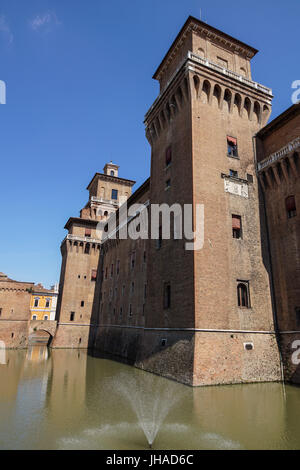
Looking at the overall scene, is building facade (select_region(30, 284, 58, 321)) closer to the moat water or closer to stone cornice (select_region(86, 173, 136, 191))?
stone cornice (select_region(86, 173, 136, 191))

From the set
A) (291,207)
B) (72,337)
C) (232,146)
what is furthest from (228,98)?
(72,337)

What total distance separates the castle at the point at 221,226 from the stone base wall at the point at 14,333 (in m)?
15.3

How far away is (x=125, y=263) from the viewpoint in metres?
35.3

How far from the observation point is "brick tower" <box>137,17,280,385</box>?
1781 centimetres

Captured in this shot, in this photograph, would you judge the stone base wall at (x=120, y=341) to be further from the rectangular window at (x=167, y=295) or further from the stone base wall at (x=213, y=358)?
the stone base wall at (x=213, y=358)

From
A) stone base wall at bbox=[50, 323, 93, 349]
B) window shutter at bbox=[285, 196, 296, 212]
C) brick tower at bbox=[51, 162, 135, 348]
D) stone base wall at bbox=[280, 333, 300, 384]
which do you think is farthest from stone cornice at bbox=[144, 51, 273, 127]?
stone base wall at bbox=[50, 323, 93, 349]

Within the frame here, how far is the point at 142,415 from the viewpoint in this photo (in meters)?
12.0

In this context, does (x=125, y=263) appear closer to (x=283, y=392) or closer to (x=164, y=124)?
(x=164, y=124)

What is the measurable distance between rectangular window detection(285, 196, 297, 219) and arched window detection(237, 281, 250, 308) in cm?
544

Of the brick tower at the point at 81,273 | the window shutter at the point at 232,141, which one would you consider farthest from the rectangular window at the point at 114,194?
the window shutter at the point at 232,141

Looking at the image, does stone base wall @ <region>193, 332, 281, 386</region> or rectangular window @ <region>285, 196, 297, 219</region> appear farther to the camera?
rectangular window @ <region>285, 196, 297, 219</region>

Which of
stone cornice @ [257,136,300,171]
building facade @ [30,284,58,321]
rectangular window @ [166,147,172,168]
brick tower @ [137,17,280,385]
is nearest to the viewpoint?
brick tower @ [137,17,280,385]

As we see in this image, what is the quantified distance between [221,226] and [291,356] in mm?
8774
